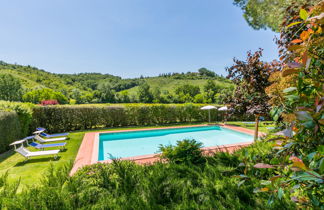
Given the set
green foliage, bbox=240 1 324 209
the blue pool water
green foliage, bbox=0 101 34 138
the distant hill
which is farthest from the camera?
the distant hill

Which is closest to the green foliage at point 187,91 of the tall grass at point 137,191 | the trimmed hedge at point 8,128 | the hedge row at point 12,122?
the hedge row at point 12,122

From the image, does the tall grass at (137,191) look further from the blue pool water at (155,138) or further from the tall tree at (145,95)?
the tall tree at (145,95)

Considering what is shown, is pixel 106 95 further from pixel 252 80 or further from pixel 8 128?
pixel 252 80

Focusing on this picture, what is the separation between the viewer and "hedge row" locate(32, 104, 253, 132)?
457 inches

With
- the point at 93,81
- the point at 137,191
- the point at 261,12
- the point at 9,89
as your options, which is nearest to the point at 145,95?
the point at 93,81

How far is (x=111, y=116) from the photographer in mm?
14094

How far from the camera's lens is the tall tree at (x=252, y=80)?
13.1ft

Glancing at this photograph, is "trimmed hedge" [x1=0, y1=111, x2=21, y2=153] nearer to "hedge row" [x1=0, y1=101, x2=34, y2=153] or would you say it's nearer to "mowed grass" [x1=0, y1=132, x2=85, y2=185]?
"hedge row" [x1=0, y1=101, x2=34, y2=153]

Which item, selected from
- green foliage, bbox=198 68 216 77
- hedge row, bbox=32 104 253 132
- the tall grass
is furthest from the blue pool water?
green foliage, bbox=198 68 216 77

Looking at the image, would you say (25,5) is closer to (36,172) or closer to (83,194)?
(36,172)

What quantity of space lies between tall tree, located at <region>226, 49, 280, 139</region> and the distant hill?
212 ft

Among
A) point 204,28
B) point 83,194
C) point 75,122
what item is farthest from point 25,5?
point 204,28

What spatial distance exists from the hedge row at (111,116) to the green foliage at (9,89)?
60223 millimetres

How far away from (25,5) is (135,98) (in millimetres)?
58145
